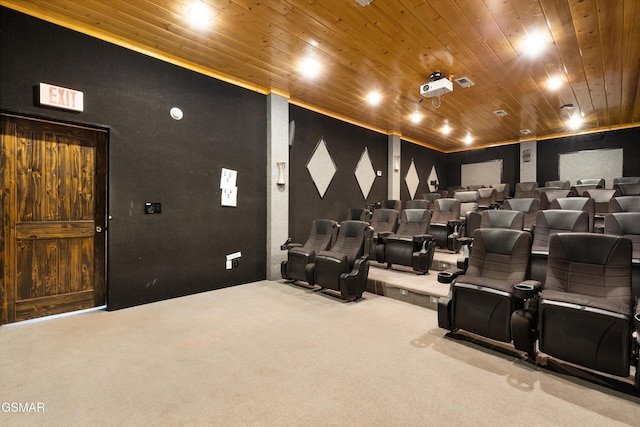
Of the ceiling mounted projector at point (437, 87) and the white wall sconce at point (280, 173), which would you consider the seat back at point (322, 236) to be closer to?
the white wall sconce at point (280, 173)

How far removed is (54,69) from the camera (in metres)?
3.26

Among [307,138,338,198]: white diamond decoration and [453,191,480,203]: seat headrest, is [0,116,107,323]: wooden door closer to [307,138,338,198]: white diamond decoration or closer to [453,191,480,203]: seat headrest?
[307,138,338,198]: white diamond decoration

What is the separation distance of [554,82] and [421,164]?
494 cm

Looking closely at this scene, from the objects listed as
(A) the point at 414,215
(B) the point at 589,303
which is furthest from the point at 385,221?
(B) the point at 589,303

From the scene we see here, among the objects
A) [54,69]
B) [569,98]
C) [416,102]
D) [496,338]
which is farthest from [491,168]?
[54,69]

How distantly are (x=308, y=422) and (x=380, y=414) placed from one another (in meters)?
0.43

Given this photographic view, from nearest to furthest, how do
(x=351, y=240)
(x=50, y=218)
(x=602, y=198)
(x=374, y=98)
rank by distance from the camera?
(x=50, y=218), (x=351, y=240), (x=602, y=198), (x=374, y=98)

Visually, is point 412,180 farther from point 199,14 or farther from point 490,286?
point 199,14

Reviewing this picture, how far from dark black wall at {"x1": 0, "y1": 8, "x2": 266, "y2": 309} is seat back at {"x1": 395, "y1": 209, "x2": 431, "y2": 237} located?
2.51 meters

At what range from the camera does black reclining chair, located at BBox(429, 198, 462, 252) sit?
562 centimetres

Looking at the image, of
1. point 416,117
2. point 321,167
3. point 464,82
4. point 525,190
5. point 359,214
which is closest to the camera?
point 464,82

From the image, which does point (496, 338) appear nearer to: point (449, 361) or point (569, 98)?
point (449, 361)

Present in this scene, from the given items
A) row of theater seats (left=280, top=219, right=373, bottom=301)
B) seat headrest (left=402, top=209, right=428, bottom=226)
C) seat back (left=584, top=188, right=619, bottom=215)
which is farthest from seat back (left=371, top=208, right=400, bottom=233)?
seat back (left=584, top=188, right=619, bottom=215)

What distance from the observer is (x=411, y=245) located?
15.6 ft
